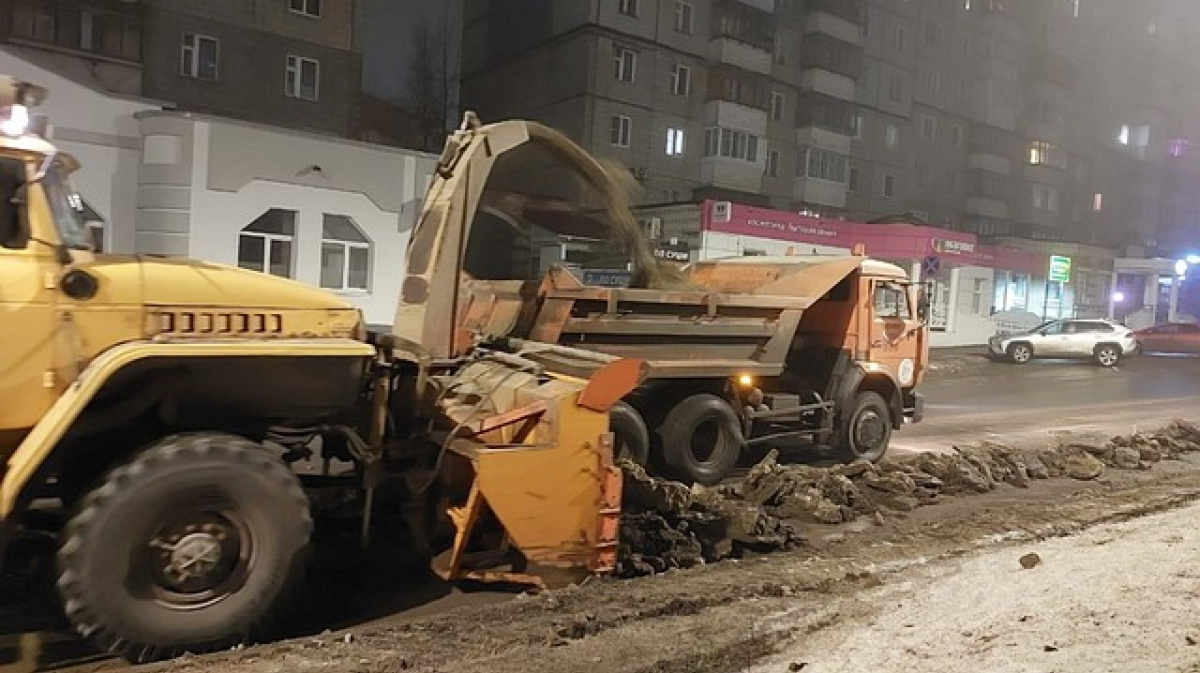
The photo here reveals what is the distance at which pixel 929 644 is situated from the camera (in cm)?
467

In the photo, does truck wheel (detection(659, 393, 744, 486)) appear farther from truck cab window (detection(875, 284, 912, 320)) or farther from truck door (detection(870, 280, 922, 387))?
truck cab window (detection(875, 284, 912, 320))

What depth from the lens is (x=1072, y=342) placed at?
2891 centimetres

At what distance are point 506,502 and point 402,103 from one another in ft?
155

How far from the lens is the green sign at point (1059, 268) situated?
41.3m

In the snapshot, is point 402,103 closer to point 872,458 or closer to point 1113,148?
point 872,458

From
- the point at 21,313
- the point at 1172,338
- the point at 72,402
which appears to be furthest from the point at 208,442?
the point at 1172,338

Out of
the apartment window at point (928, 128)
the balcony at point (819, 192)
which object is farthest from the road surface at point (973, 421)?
the apartment window at point (928, 128)

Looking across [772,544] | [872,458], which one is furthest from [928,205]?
[772,544]

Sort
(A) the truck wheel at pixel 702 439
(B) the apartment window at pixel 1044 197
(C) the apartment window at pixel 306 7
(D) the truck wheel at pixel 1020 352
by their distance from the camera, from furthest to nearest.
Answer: (B) the apartment window at pixel 1044 197 < (C) the apartment window at pixel 306 7 < (D) the truck wheel at pixel 1020 352 < (A) the truck wheel at pixel 702 439

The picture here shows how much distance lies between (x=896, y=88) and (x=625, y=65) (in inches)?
809

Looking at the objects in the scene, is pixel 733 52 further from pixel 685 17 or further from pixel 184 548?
pixel 184 548

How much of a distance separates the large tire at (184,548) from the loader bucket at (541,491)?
1042 mm

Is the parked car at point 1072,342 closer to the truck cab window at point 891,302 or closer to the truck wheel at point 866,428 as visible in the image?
the truck cab window at point 891,302

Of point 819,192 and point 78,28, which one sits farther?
point 819,192
